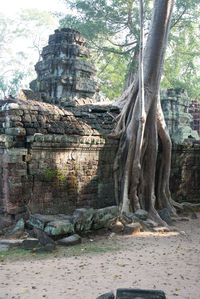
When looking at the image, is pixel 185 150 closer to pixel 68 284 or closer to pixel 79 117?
pixel 79 117

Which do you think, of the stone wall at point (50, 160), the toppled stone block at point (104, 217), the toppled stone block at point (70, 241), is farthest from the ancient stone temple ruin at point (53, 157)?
the toppled stone block at point (70, 241)

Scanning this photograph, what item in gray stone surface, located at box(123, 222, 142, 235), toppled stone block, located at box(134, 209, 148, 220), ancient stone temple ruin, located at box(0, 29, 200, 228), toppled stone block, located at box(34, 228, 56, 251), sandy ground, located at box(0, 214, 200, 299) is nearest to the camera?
sandy ground, located at box(0, 214, 200, 299)

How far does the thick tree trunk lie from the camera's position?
267 inches

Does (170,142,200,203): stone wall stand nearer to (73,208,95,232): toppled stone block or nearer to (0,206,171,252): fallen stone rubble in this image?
(0,206,171,252): fallen stone rubble

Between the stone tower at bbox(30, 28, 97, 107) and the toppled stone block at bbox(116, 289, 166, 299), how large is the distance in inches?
421

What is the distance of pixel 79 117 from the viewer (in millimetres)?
7242

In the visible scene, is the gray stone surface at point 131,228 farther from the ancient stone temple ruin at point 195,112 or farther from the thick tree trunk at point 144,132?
the ancient stone temple ruin at point 195,112

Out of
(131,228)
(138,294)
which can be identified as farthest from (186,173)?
(138,294)

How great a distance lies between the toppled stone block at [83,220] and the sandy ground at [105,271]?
10.4 inches

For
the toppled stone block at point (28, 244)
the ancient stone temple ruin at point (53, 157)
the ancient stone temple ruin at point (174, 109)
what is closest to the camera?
the toppled stone block at point (28, 244)

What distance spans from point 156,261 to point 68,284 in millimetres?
1367

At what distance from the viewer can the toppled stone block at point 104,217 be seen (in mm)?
5523

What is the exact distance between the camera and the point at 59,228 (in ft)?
16.0

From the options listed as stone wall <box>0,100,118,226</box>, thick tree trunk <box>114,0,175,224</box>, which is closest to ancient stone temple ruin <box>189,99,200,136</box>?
thick tree trunk <box>114,0,175,224</box>
